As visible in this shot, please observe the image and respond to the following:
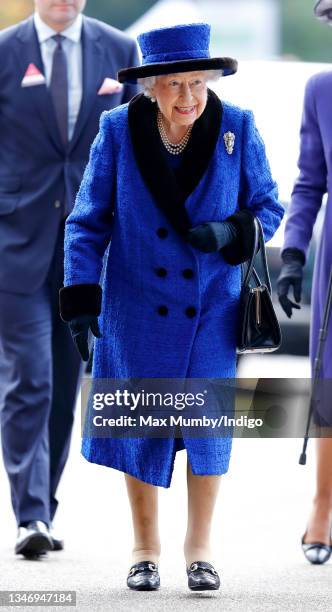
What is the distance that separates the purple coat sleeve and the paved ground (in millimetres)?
1095

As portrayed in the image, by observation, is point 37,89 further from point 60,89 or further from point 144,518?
point 144,518

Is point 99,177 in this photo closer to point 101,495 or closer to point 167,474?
point 167,474

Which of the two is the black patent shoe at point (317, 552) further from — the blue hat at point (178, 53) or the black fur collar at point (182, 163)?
the blue hat at point (178, 53)

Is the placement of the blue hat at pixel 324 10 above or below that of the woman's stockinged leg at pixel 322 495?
above

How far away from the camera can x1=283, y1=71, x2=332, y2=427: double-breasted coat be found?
602 centimetres

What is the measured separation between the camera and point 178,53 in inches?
194

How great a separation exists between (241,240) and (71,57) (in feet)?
4.55

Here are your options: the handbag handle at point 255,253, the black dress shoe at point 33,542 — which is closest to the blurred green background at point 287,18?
the black dress shoe at point 33,542

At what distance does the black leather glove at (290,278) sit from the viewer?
6074mm

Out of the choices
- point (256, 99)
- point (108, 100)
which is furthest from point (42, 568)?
point (256, 99)

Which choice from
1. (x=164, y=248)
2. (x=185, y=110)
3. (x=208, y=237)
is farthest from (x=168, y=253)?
(x=185, y=110)

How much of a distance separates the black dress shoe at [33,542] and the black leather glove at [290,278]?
111 cm

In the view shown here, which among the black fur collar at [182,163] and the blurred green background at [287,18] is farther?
the blurred green background at [287,18]
